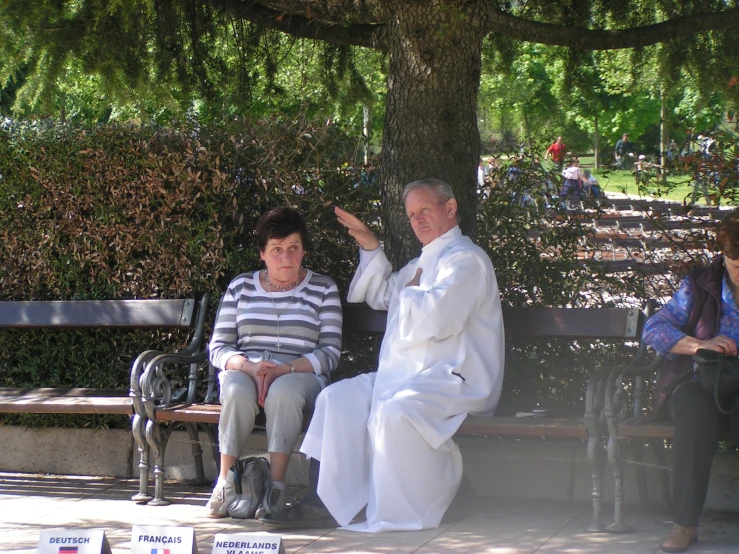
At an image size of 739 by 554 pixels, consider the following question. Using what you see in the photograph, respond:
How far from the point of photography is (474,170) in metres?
5.83

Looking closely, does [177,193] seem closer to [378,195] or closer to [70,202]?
[70,202]

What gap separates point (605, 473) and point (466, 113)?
2.03m

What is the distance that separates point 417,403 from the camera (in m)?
4.72

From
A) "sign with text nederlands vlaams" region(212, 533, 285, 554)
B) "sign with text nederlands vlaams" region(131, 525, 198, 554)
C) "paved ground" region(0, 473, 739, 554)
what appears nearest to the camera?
"sign with text nederlands vlaams" region(212, 533, 285, 554)

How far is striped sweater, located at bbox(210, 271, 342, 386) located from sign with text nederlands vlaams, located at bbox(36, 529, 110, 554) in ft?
5.26

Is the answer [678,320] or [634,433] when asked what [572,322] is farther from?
[634,433]

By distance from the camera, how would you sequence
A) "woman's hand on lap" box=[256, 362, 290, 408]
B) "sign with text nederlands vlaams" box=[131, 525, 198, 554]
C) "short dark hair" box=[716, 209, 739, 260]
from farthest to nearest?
"woman's hand on lap" box=[256, 362, 290, 408], "short dark hair" box=[716, 209, 739, 260], "sign with text nederlands vlaams" box=[131, 525, 198, 554]

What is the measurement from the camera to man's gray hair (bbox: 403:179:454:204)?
5.22 meters

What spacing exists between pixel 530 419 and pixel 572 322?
65 cm

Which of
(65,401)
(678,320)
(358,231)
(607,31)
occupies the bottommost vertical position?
(65,401)

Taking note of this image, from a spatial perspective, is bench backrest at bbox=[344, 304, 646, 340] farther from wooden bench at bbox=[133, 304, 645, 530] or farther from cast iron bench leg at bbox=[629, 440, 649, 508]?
cast iron bench leg at bbox=[629, 440, 649, 508]

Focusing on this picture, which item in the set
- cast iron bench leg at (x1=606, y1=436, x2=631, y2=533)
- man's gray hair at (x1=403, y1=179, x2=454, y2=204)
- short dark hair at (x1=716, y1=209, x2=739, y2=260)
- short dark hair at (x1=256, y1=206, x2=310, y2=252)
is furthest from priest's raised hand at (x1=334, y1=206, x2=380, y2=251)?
short dark hair at (x1=716, y1=209, x2=739, y2=260)

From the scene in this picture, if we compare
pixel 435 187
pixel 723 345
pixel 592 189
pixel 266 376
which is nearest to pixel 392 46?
pixel 435 187

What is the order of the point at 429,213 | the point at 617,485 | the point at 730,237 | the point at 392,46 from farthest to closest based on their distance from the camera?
the point at 392,46
the point at 429,213
the point at 617,485
the point at 730,237
